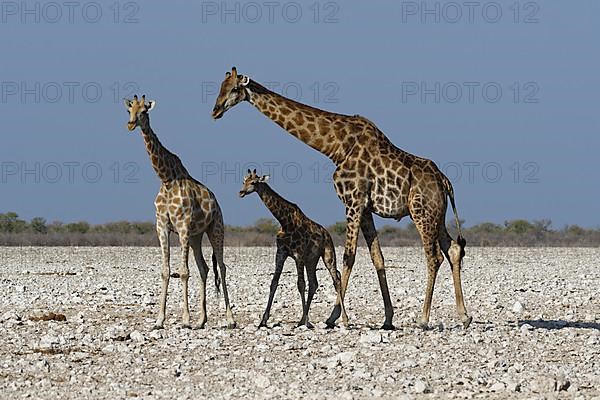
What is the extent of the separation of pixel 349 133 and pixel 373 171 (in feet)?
2.24

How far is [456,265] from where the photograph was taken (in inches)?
608

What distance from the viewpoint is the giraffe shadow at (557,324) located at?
15789 millimetres

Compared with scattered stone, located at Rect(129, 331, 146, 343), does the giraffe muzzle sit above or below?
above

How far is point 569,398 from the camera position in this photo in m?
10.5

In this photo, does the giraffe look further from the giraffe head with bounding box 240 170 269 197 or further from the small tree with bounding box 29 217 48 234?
the small tree with bounding box 29 217 48 234

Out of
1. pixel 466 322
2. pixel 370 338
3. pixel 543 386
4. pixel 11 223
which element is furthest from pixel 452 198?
pixel 11 223

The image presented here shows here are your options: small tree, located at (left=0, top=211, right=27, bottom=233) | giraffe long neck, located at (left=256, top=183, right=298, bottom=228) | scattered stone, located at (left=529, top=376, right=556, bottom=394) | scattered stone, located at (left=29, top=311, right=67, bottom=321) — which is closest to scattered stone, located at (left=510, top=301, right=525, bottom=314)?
giraffe long neck, located at (left=256, top=183, right=298, bottom=228)

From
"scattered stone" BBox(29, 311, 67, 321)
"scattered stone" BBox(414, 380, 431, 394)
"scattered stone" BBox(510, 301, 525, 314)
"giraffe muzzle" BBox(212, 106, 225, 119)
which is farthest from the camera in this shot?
"scattered stone" BBox(510, 301, 525, 314)

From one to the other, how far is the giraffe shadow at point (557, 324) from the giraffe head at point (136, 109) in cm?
569

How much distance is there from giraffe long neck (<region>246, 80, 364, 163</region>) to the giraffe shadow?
11.2ft

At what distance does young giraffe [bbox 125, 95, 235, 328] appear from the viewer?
1535 cm

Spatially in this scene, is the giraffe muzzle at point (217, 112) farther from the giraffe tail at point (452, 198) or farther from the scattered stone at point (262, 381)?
the scattered stone at point (262, 381)

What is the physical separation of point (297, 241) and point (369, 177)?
131 centimetres

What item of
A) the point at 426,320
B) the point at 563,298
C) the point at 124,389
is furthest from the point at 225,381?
the point at 563,298
